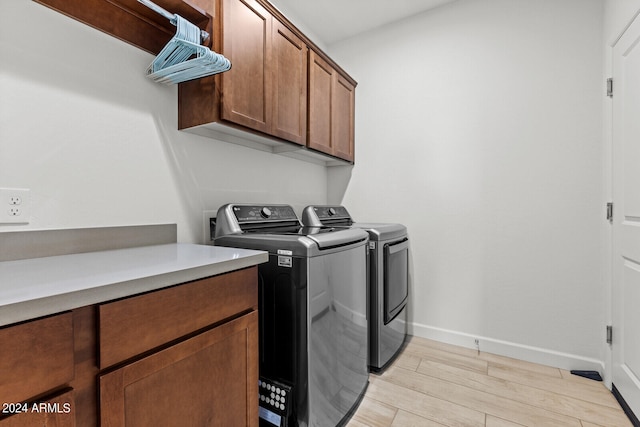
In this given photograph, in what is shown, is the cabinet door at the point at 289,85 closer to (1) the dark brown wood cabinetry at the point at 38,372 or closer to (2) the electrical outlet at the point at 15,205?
(2) the electrical outlet at the point at 15,205

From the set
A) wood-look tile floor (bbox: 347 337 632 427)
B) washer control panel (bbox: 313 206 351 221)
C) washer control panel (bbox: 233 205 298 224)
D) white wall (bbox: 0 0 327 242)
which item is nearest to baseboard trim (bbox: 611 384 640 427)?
wood-look tile floor (bbox: 347 337 632 427)

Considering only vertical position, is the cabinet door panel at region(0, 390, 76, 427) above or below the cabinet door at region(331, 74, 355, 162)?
below

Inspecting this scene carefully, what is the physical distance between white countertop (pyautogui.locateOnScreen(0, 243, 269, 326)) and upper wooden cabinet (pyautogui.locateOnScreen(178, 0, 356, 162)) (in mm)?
747

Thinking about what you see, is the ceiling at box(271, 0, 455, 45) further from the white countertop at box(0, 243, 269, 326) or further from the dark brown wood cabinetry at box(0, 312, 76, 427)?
the dark brown wood cabinetry at box(0, 312, 76, 427)

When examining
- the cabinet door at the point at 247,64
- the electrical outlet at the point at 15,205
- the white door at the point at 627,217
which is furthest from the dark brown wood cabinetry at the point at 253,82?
the white door at the point at 627,217

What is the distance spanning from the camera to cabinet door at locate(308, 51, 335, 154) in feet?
6.93

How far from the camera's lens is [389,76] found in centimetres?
260

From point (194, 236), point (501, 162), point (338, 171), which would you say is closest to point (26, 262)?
point (194, 236)

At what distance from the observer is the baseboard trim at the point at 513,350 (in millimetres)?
1931

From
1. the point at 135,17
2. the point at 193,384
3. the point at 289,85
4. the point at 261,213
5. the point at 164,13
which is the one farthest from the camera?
the point at 289,85

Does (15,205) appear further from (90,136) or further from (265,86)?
(265,86)

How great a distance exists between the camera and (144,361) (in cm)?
75

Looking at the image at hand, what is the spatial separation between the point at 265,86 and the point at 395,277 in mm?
1479

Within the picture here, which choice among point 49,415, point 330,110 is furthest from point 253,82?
point 49,415
